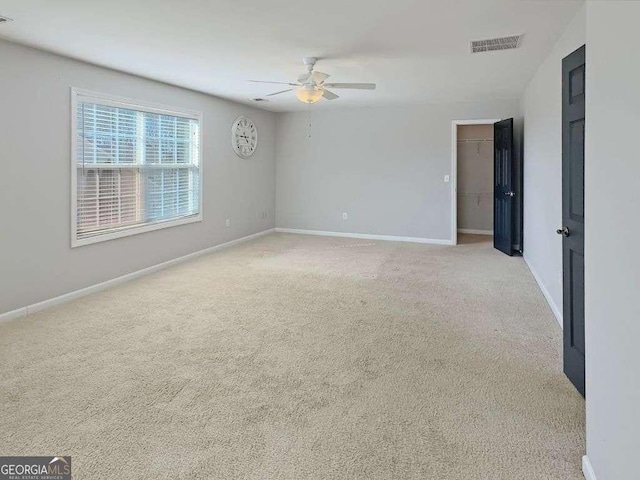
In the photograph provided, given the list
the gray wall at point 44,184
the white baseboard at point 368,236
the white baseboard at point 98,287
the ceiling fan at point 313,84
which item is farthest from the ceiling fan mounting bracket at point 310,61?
the white baseboard at point 368,236

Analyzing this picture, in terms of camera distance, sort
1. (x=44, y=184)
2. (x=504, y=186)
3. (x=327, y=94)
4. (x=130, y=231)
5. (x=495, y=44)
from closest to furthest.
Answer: (x=495, y=44) → (x=44, y=184) → (x=327, y=94) → (x=130, y=231) → (x=504, y=186)

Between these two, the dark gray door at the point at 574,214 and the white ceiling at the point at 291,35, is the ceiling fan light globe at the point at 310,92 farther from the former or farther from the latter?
the dark gray door at the point at 574,214

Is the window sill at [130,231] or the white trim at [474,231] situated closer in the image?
the window sill at [130,231]

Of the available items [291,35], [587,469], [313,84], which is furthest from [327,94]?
[587,469]

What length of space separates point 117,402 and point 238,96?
492 centimetres

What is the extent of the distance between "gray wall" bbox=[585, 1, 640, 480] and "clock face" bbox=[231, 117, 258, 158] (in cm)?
568

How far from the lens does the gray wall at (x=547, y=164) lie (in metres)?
3.48

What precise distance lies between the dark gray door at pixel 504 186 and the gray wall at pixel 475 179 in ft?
5.30

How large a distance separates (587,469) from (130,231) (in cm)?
463

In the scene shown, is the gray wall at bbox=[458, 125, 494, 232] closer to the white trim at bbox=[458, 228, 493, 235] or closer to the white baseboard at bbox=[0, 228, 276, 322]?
the white trim at bbox=[458, 228, 493, 235]

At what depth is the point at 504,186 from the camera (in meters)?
6.39

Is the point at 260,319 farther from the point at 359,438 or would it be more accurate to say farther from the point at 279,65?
the point at 279,65

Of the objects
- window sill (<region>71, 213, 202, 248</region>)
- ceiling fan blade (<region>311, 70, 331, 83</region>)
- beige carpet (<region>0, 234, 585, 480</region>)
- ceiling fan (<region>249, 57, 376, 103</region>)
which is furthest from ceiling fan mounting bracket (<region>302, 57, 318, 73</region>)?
window sill (<region>71, 213, 202, 248</region>)

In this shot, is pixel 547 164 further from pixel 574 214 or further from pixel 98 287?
pixel 98 287
